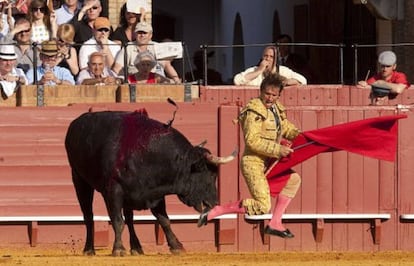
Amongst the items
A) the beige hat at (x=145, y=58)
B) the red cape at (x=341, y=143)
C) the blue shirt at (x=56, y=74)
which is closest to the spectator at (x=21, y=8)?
the blue shirt at (x=56, y=74)

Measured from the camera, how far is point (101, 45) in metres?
18.6

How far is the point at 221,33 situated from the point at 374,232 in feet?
33.6

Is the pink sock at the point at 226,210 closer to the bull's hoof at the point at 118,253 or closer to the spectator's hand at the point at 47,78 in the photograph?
the bull's hoof at the point at 118,253

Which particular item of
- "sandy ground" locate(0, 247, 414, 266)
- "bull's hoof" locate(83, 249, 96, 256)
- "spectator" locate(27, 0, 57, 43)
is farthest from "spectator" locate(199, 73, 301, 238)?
"spectator" locate(27, 0, 57, 43)

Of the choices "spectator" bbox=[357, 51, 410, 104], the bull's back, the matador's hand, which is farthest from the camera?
"spectator" bbox=[357, 51, 410, 104]

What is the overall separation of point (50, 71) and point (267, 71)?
80.9 inches

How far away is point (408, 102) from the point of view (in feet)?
62.3

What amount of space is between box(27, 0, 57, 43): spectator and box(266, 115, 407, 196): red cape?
3736mm

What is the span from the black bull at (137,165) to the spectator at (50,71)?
200 cm

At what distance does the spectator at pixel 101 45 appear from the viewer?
18562mm

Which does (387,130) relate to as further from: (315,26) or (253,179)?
(315,26)

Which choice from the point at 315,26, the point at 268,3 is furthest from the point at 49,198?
the point at 268,3

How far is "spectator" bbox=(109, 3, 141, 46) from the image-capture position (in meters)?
19.2

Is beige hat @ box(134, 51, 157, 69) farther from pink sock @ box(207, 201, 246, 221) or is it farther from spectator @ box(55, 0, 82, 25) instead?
pink sock @ box(207, 201, 246, 221)
